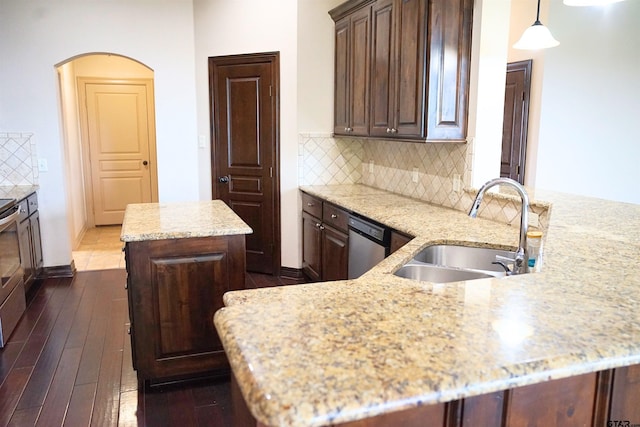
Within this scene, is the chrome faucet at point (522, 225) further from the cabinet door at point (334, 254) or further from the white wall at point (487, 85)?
the cabinet door at point (334, 254)

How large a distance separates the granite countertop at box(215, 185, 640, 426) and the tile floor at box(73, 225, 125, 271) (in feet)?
14.6

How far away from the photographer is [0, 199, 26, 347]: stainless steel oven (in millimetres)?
3299

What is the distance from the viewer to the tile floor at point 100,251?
5207 mm

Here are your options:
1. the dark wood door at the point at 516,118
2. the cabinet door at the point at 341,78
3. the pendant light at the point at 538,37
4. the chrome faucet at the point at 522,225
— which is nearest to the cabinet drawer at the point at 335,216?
the cabinet door at the point at 341,78

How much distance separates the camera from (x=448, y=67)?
10.1 feet

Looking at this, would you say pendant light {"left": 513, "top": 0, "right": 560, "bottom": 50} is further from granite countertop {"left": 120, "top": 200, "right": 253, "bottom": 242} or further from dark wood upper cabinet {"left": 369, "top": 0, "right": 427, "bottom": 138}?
granite countertop {"left": 120, "top": 200, "right": 253, "bottom": 242}

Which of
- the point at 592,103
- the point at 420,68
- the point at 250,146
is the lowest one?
the point at 250,146

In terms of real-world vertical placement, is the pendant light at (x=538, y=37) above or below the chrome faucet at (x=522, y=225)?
above

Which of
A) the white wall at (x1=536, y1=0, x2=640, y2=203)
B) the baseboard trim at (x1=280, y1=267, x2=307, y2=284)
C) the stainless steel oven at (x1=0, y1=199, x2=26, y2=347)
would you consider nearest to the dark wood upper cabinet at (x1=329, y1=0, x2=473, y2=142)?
the baseboard trim at (x1=280, y1=267, x2=307, y2=284)

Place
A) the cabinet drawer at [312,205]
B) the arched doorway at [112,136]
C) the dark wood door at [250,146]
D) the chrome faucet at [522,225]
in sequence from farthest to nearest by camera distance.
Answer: the arched doorway at [112,136] → the dark wood door at [250,146] → the cabinet drawer at [312,205] → the chrome faucet at [522,225]

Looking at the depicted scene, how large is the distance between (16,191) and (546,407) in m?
4.54

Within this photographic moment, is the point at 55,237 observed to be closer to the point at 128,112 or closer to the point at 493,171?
the point at 128,112

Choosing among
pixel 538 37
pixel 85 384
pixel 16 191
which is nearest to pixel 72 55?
pixel 16 191

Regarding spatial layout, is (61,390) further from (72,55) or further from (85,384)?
(72,55)
